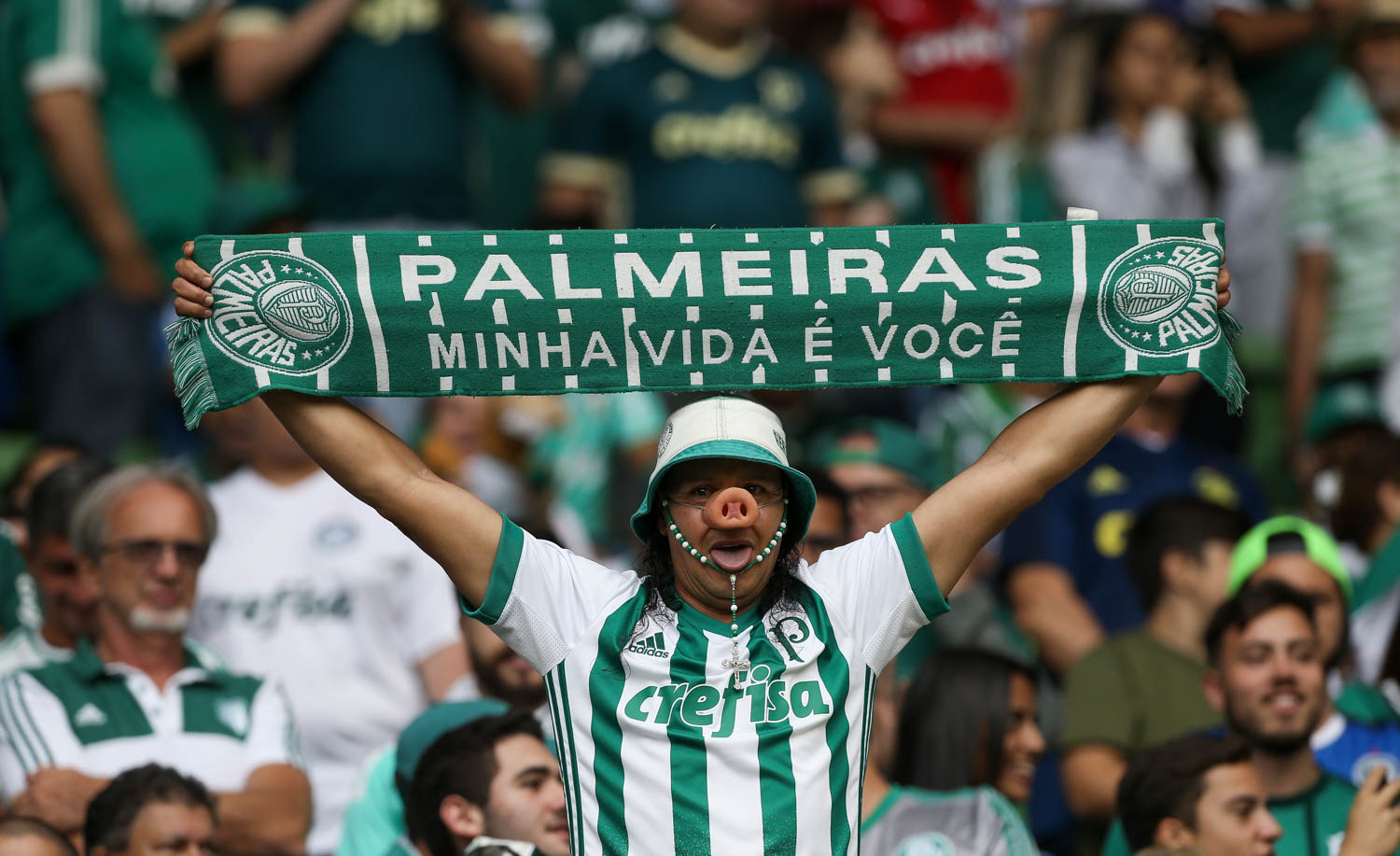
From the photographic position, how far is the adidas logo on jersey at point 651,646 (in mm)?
4070

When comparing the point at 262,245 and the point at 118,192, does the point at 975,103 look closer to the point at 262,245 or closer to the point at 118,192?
the point at 118,192

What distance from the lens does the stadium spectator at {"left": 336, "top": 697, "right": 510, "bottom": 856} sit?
17.2 feet

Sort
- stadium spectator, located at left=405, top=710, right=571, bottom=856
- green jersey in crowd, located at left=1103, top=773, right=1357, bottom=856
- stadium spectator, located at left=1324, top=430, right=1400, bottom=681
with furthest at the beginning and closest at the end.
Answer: stadium spectator, located at left=1324, top=430, right=1400, bottom=681 < green jersey in crowd, located at left=1103, top=773, right=1357, bottom=856 < stadium spectator, located at left=405, top=710, right=571, bottom=856

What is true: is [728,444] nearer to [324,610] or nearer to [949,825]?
[949,825]

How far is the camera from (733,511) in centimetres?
406

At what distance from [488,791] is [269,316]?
4.80 ft

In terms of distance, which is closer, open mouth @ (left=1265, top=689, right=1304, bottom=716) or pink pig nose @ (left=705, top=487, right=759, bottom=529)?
pink pig nose @ (left=705, top=487, right=759, bottom=529)

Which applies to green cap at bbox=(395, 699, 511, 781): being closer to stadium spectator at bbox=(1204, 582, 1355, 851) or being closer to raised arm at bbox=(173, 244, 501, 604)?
raised arm at bbox=(173, 244, 501, 604)

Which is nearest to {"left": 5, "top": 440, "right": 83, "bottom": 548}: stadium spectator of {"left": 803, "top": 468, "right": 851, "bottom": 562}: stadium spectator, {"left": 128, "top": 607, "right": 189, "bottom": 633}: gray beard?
{"left": 128, "top": 607, "right": 189, "bottom": 633}: gray beard

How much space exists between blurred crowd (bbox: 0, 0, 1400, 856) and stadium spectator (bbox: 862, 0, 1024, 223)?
2 centimetres

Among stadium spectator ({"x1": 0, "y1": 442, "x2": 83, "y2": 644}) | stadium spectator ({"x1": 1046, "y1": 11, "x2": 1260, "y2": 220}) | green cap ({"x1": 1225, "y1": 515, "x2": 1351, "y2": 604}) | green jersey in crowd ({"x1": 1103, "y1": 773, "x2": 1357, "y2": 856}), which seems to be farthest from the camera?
stadium spectator ({"x1": 1046, "y1": 11, "x2": 1260, "y2": 220})

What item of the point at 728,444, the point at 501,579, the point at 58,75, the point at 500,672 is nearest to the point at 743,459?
the point at 728,444

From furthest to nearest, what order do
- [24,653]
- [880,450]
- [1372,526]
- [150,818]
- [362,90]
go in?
[362,90]
[880,450]
[1372,526]
[24,653]
[150,818]

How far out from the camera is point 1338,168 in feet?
30.0
